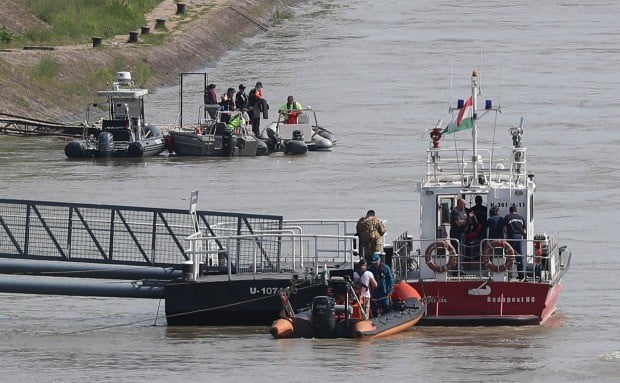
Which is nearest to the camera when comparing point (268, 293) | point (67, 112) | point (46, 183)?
point (268, 293)

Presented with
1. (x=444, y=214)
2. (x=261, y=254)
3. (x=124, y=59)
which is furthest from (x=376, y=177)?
(x=124, y=59)

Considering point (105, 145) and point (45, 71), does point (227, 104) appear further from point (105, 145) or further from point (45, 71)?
point (45, 71)

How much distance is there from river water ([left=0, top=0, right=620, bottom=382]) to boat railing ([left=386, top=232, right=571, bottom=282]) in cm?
82

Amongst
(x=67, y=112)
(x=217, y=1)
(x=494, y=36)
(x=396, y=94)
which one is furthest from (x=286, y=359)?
(x=217, y=1)

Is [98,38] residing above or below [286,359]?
above

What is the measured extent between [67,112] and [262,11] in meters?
39.7

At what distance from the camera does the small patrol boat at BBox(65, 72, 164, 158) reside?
51.3 meters

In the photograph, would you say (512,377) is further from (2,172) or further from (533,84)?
(533,84)

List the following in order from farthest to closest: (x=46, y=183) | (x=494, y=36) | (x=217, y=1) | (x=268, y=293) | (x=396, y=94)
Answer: (x=217, y=1) → (x=494, y=36) → (x=396, y=94) → (x=46, y=183) → (x=268, y=293)

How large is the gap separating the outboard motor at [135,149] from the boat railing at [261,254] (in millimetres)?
21301

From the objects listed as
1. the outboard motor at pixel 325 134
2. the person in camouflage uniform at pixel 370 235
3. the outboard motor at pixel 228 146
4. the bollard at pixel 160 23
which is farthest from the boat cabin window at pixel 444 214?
the bollard at pixel 160 23

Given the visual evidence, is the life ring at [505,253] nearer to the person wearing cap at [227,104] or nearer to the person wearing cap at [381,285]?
the person wearing cap at [381,285]

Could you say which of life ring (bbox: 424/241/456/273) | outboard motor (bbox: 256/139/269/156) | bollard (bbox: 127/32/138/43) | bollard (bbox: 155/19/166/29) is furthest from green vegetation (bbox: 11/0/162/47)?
life ring (bbox: 424/241/456/273)

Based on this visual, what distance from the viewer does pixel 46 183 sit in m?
46.8
